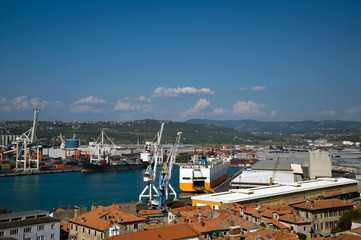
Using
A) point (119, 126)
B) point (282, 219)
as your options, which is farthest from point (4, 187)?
point (119, 126)

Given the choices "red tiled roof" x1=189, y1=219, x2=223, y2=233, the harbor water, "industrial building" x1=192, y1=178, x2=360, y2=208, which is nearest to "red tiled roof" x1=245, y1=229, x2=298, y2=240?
→ "red tiled roof" x1=189, y1=219, x2=223, y2=233

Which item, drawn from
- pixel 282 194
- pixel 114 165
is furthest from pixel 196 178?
pixel 114 165

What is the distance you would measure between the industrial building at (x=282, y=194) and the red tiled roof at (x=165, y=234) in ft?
22.9

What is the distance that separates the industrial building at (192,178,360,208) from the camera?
63.6ft

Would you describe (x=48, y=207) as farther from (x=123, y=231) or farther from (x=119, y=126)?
(x=119, y=126)

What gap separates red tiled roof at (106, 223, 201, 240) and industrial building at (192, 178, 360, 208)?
6991 millimetres

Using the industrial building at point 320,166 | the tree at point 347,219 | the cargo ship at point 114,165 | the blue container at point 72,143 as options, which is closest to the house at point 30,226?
the tree at point 347,219

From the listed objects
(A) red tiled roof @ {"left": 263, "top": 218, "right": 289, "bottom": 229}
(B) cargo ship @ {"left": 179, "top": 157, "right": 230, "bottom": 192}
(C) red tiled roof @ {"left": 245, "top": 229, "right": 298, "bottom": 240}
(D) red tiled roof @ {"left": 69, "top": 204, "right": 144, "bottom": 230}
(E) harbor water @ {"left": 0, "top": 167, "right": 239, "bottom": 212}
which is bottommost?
(E) harbor water @ {"left": 0, "top": 167, "right": 239, "bottom": 212}

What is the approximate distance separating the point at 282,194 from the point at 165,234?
12.2m

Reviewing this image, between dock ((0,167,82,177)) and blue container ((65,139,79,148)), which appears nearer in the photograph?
dock ((0,167,82,177))

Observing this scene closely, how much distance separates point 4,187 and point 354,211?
33.0m

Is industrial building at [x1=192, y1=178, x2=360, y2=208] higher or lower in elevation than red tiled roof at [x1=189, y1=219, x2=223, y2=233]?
lower

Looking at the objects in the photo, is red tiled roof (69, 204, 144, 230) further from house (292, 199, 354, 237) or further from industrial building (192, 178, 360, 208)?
house (292, 199, 354, 237)

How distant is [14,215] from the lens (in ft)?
42.4
